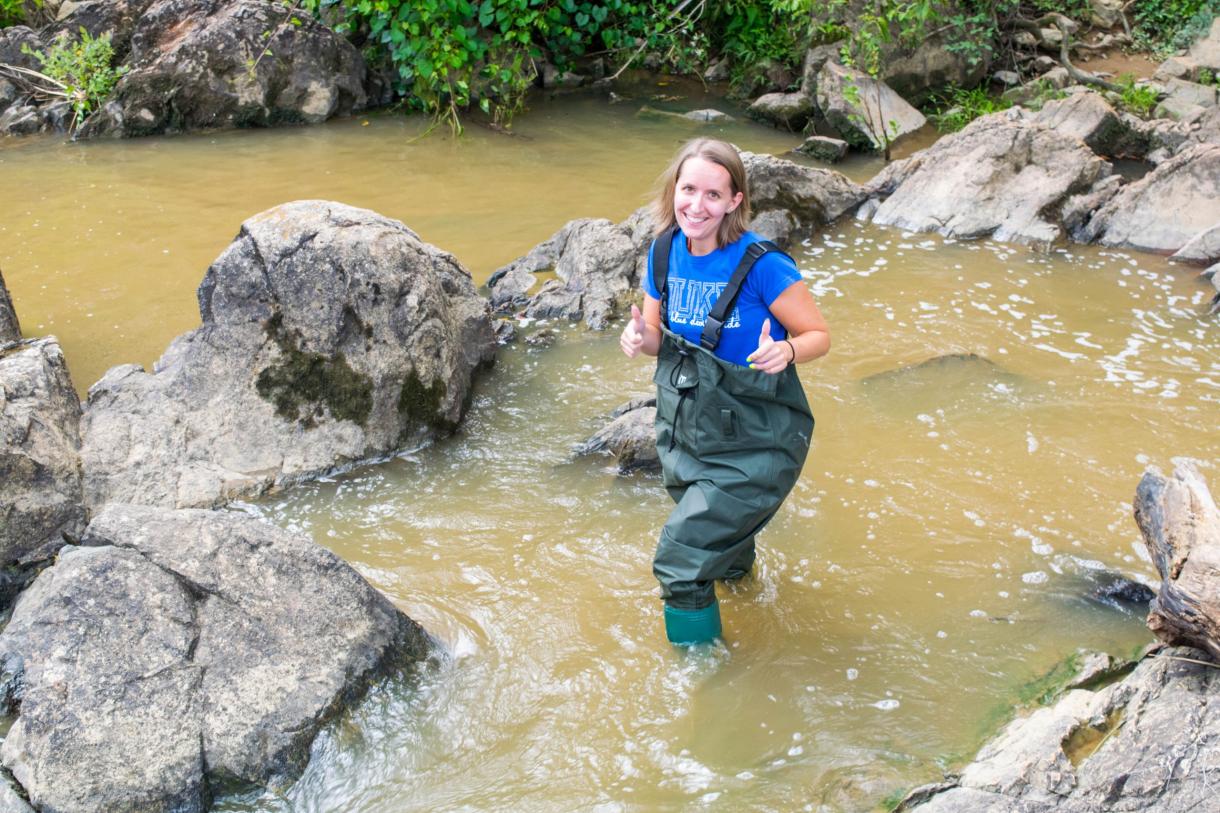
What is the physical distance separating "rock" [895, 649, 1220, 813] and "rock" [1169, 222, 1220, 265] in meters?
4.93

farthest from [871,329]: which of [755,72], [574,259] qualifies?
[755,72]

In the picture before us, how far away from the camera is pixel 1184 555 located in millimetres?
2764

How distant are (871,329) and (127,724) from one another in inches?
173

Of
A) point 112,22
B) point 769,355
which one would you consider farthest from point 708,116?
point 769,355

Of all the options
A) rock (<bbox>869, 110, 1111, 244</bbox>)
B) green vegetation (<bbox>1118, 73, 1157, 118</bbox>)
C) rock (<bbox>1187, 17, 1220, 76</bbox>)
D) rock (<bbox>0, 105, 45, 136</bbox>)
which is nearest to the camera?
rock (<bbox>869, 110, 1111, 244</bbox>)

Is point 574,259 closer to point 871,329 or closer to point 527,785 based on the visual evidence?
point 871,329

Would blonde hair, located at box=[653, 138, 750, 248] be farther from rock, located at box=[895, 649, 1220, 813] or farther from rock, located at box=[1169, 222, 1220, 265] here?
→ rock, located at box=[1169, 222, 1220, 265]

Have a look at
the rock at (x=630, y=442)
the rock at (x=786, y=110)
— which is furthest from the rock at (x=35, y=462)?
the rock at (x=786, y=110)

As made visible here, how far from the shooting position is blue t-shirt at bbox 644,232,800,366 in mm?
3156

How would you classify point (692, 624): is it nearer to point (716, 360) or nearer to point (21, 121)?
point (716, 360)

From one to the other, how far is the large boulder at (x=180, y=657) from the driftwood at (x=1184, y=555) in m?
2.19

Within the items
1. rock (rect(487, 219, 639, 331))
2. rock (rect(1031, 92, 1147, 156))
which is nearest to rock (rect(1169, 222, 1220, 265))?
rock (rect(1031, 92, 1147, 156))

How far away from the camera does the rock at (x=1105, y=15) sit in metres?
12.2

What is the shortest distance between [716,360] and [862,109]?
736cm
